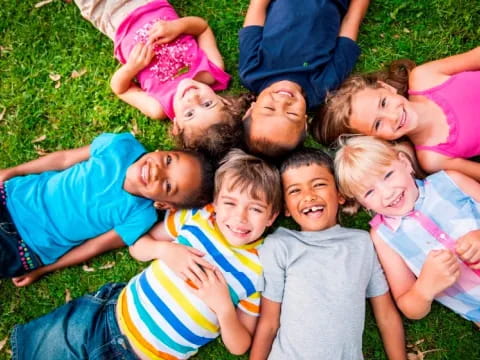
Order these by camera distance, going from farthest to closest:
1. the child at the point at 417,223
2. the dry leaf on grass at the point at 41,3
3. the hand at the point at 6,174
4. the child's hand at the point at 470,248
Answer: the dry leaf on grass at the point at 41,3
the hand at the point at 6,174
the child at the point at 417,223
the child's hand at the point at 470,248

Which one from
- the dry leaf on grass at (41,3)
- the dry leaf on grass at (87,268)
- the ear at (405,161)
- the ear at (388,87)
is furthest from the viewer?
the dry leaf on grass at (41,3)

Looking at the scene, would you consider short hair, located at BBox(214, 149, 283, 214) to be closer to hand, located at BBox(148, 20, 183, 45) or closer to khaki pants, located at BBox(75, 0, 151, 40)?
hand, located at BBox(148, 20, 183, 45)

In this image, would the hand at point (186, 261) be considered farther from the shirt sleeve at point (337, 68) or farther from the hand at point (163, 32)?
the hand at point (163, 32)

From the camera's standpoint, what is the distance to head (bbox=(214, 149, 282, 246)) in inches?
149

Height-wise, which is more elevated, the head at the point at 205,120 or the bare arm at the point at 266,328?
the head at the point at 205,120

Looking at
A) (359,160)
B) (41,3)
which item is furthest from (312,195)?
(41,3)

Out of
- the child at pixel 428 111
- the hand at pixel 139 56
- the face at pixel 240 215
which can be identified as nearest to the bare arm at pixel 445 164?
the child at pixel 428 111

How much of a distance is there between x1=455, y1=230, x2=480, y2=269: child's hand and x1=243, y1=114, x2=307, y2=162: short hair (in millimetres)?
1631

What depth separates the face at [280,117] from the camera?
3.85 metres

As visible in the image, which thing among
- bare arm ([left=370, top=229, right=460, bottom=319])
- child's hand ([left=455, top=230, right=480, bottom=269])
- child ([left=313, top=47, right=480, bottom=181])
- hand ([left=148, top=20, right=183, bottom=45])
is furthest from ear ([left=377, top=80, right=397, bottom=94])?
hand ([left=148, top=20, right=183, bottom=45])

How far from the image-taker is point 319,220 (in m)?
3.87

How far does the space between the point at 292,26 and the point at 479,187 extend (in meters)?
2.30

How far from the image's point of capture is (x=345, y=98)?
13.4ft

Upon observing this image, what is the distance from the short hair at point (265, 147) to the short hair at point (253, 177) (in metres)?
0.09
